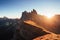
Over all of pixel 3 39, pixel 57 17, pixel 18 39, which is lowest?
pixel 3 39

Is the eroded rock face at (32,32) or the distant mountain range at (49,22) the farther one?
the distant mountain range at (49,22)

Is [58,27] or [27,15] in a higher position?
[27,15]

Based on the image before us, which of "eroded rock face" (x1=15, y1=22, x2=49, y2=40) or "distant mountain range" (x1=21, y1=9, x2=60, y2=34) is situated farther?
"distant mountain range" (x1=21, y1=9, x2=60, y2=34)

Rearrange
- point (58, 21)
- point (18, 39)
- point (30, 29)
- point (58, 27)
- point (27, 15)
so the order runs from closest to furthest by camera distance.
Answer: point (30, 29) → point (18, 39) → point (58, 27) → point (58, 21) → point (27, 15)

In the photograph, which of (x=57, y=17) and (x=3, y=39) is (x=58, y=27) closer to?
(x=57, y=17)

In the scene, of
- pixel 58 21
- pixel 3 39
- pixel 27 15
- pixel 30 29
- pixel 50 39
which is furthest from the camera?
pixel 3 39

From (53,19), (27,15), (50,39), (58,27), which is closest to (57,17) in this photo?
(53,19)

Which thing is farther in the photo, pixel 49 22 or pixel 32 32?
pixel 49 22

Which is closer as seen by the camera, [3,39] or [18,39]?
[18,39]

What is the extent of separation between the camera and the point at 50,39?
23.7 m

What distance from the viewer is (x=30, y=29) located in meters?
49.8

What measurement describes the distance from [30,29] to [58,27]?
3584cm

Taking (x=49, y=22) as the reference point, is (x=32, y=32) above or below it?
below

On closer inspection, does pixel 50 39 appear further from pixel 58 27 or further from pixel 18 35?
pixel 58 27
